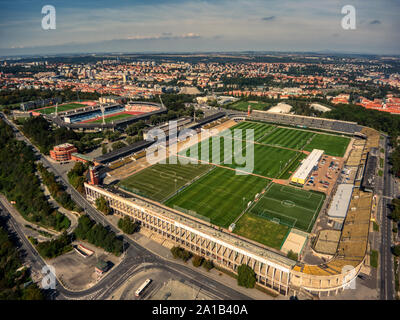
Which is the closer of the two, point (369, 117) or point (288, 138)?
point (288, 138)

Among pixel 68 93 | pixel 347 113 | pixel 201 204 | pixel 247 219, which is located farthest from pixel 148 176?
pixel 68 93

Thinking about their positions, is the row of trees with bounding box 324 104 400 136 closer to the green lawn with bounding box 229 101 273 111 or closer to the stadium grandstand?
the green lawn with bounding box 229 101 273 111

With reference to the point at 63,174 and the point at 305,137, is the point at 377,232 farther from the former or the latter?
the point at 63,174

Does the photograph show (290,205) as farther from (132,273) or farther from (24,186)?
(24,186)

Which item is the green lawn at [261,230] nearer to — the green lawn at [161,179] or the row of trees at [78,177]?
the green lawn at [161,179]

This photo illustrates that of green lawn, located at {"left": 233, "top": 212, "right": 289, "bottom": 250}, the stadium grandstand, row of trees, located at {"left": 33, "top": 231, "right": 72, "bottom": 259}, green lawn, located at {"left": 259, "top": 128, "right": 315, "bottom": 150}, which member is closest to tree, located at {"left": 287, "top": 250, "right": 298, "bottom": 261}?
green lawn, located at {"left": 233, "top": 212, "right": 289, "bottom": 250}

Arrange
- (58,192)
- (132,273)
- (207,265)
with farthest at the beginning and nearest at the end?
(58,192)
(207,265)
(132,273)

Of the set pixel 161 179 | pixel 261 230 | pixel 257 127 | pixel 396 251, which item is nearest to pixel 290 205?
pixel 261 230
